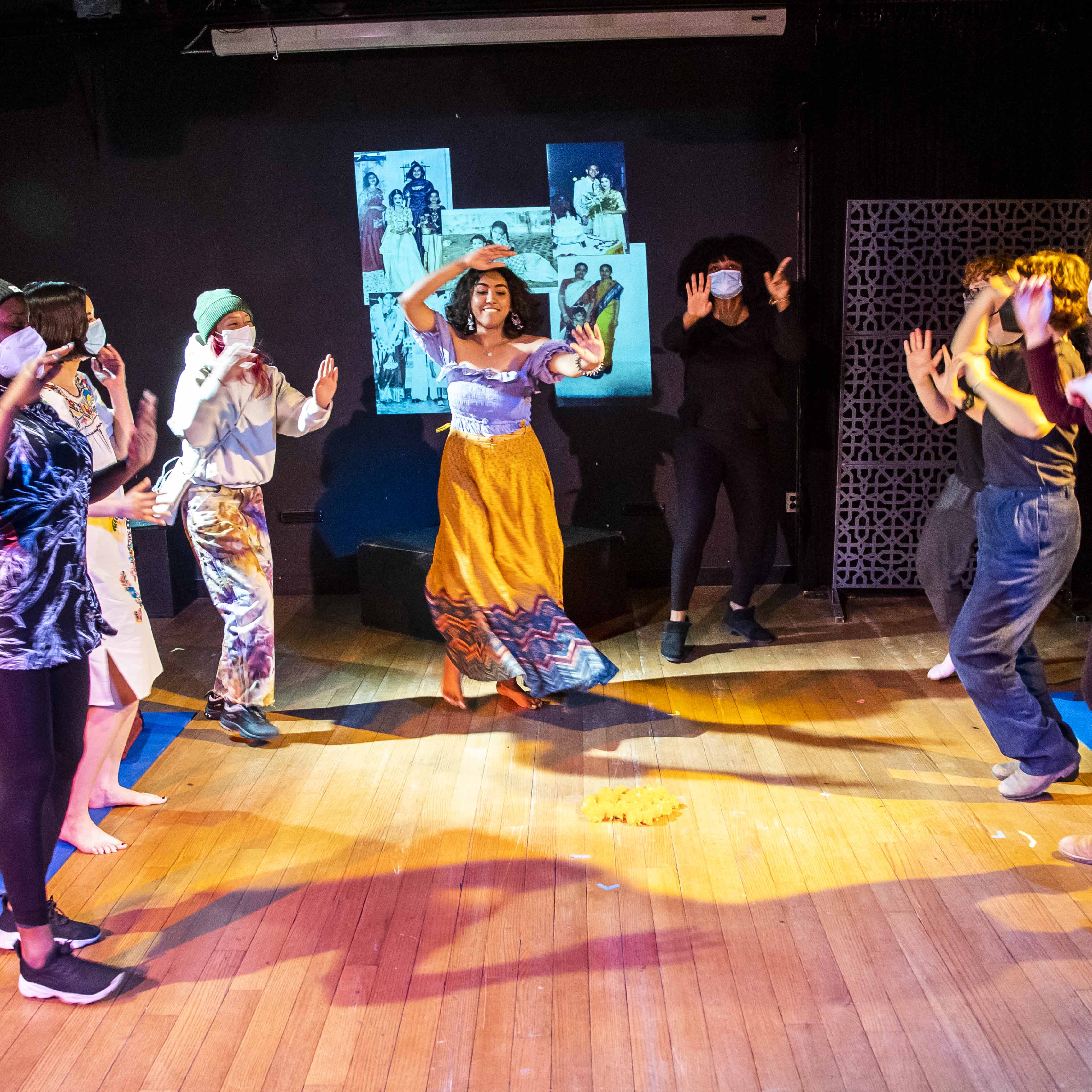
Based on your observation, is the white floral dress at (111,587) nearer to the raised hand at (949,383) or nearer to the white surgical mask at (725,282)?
the raised hand at (949,383)

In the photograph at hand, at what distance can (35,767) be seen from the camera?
237 centimetres

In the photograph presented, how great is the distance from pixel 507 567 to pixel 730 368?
151cm

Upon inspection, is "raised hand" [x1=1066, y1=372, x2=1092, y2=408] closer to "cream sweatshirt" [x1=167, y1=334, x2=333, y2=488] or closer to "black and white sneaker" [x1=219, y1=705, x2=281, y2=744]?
"cream sweatshirt" [x1=167, y1=334, x2=333, y2=488]

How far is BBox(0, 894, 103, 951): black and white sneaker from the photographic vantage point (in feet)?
8.85

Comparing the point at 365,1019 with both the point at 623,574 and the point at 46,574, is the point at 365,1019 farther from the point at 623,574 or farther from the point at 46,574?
Result: the point at 623,574

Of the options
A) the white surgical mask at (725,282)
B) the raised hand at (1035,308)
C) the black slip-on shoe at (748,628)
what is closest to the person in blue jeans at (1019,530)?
the raised hand at (1035,308)

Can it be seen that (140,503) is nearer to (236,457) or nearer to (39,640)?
(39,640)

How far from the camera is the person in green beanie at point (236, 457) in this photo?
3.69 metres

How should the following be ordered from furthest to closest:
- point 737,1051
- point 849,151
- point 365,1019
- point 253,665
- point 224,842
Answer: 1. point 849,151
2. point 253,665
3. point 224,842
4. point 365,1019
5. point 737,1051

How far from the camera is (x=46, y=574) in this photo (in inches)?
93.4

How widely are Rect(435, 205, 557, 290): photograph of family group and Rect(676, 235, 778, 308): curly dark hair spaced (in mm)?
729

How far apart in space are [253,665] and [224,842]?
0.80 metres

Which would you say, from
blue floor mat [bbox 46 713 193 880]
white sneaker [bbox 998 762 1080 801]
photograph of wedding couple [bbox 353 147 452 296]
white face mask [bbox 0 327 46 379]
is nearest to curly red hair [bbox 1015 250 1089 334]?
white sneaker [bbox 998 762 1080 801]

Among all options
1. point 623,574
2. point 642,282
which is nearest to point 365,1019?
point 623,574
